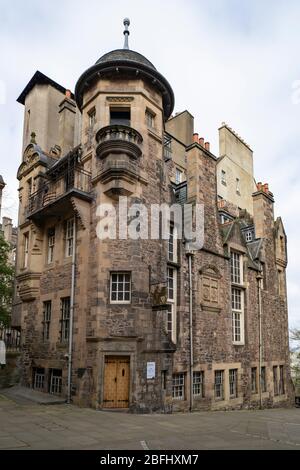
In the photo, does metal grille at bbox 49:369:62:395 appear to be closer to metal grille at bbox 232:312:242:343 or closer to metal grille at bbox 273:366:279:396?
metal grille at bbox 232:312:242:343

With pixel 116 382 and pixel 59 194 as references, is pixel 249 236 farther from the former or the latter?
pixel 116 382

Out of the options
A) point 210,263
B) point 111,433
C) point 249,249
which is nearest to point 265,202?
point 249,249

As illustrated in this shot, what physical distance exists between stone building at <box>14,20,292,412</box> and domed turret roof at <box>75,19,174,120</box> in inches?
2.1

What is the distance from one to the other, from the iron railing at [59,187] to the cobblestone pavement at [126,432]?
7.98 m

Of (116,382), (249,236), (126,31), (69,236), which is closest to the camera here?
(116,382)

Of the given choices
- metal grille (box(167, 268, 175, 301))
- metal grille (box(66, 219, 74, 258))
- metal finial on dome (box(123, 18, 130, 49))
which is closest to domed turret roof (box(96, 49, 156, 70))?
metal finial on dome (box(123, 18, 130, 49))

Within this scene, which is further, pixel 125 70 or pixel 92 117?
pixel 92 117

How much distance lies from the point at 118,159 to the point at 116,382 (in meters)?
7.91

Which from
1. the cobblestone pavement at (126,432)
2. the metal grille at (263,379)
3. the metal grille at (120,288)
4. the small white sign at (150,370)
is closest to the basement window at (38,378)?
the cobblestone pavement at (126,432)

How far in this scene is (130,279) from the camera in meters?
14.6

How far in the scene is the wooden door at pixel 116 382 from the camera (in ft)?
44.7

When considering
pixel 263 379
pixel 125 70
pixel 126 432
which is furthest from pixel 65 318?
pixel 263 379

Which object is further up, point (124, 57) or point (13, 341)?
point (124, 57)

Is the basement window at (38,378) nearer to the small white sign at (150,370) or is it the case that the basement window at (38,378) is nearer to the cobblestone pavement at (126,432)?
the cobblestone pavement at (126,432)
